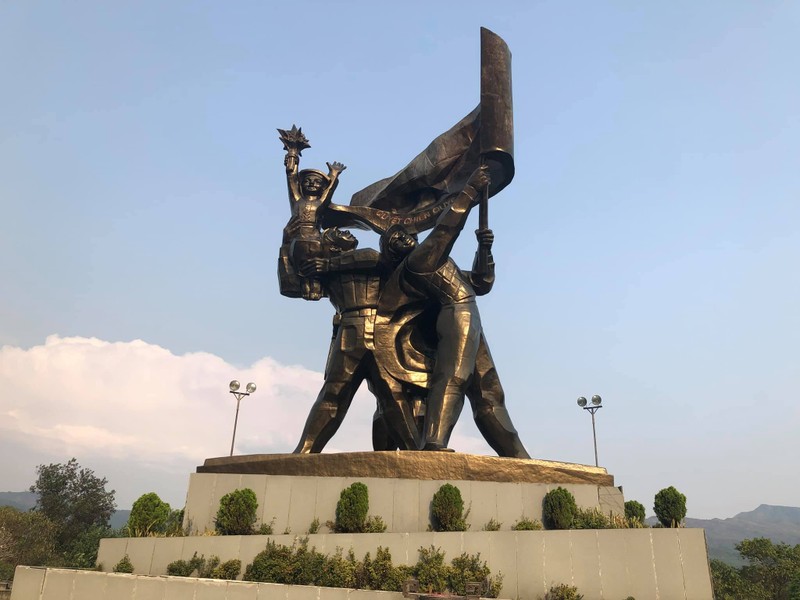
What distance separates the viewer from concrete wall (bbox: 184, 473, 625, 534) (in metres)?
10.3

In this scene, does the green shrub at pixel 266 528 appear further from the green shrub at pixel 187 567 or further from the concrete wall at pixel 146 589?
the concrete wall at pixel 146 589

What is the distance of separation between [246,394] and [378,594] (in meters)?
19.5

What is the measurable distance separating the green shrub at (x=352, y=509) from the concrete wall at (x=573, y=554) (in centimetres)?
42

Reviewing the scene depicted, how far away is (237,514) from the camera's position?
10.6 meters

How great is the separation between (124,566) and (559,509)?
7456 millimetres

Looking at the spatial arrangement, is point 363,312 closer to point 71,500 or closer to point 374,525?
point 374,525

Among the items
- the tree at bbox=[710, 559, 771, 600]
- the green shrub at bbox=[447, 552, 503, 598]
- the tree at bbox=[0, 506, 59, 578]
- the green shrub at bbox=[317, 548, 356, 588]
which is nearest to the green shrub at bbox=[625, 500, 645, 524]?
the green shrub at bbox=[447, 552, 503, 598]

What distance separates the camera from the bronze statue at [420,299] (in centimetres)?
1254

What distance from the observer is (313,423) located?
1261cm

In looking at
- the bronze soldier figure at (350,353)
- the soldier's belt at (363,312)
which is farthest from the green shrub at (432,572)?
the soldier's belt at (363,312)

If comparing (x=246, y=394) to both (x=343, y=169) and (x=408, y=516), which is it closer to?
(x=343, y=169)

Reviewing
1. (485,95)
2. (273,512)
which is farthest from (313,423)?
(485,95)

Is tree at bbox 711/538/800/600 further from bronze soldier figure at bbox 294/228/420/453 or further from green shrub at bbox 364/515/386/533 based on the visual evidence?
green shrub at bbox 364/515/386/533

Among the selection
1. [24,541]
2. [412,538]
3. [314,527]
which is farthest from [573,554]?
[24,541]
